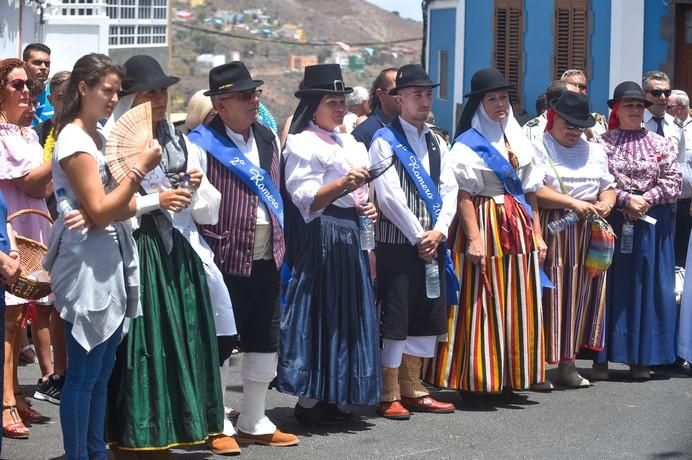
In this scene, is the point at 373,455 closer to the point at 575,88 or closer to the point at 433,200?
the point at 433,200

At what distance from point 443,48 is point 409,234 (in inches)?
972

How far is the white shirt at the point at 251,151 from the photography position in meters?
6.81

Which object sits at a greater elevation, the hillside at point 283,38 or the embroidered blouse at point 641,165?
the hillside at point 283,38

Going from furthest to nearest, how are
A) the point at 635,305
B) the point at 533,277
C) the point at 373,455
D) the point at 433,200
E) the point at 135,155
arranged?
1. the point at 635,305
2. the point at 533,277
3. the point at 433,200
4. the point at 373,455
5. the point at 135,155

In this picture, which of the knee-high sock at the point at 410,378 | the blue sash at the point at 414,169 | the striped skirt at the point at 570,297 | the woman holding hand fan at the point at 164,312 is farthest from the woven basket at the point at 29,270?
the striped skirt at the point at 570,297

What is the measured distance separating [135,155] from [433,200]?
2.40m

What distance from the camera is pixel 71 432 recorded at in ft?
19.1

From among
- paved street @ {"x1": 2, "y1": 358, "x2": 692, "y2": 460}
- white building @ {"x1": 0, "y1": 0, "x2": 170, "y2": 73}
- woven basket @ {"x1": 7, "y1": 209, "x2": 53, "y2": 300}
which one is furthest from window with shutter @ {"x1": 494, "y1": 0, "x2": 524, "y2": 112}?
woven basket @ {"x1": 7, "y1": 209, "x2": 53, "y2": 300}

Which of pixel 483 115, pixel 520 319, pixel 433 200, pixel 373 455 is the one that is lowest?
pixel 373 455

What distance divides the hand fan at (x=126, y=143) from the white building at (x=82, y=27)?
16.5m

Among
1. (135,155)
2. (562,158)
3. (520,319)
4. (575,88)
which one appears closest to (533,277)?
(520,319)

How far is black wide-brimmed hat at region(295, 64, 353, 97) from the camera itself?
7309 millimetres

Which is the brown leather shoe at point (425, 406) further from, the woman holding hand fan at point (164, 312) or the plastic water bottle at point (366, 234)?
the woman holding hand fan at point (164, 312)

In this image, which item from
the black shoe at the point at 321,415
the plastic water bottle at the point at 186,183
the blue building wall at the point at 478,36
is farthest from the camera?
the blue building wall at the point at 478,36
